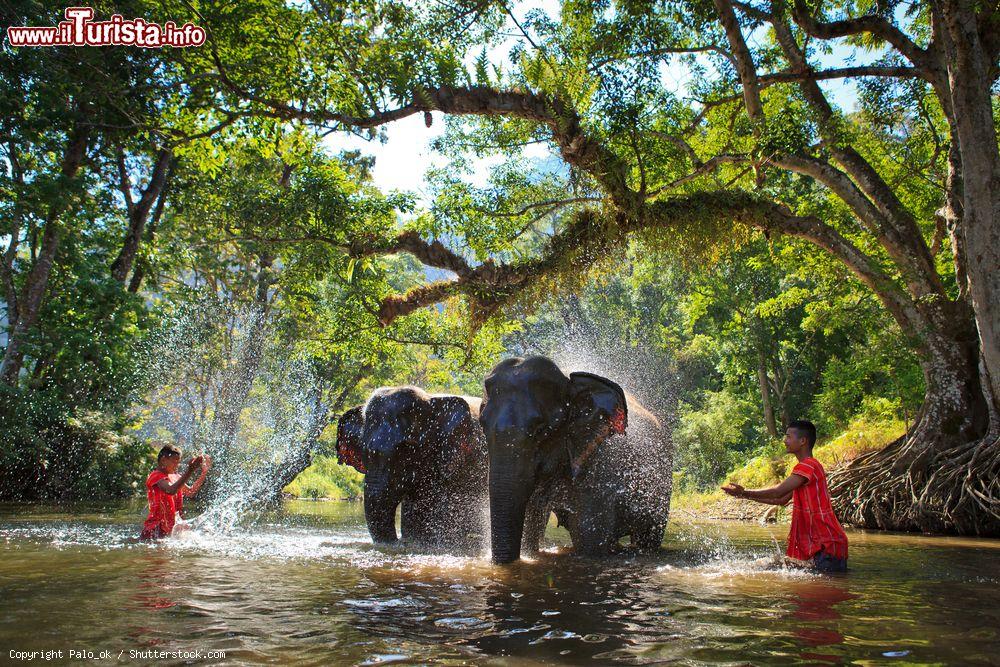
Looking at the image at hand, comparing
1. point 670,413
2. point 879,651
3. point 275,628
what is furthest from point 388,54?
point 670,413

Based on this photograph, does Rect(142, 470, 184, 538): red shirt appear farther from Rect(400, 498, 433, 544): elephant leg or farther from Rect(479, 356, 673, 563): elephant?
Rect(479, 356, 673, 563): elephant

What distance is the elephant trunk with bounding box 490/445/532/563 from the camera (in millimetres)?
7684

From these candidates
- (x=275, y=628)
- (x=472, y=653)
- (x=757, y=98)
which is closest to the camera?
(x=472, y=653)

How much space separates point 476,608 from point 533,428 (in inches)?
116

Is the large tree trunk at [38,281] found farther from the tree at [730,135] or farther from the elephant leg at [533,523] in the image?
the elephant leg at [533,523]

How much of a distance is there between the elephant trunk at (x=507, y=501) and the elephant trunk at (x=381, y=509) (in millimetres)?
2785

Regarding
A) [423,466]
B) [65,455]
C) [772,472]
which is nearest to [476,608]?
[423,466]

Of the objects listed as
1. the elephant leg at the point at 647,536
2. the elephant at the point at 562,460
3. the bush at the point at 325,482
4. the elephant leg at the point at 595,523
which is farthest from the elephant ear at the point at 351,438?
the bush at the point at 325,482

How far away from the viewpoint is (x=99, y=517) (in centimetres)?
1399

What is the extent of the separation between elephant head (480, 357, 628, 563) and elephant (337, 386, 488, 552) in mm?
1883

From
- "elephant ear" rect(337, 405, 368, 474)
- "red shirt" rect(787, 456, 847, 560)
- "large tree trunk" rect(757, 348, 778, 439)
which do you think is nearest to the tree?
"elephant ear" rect(337, 405, 368, 474)

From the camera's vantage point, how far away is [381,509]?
10133 mm

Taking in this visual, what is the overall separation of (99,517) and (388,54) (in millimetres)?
10217

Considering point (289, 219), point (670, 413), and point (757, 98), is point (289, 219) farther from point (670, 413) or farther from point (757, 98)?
point (670, 413)
